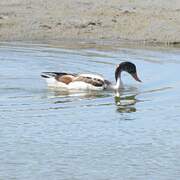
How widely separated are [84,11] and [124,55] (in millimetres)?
4253

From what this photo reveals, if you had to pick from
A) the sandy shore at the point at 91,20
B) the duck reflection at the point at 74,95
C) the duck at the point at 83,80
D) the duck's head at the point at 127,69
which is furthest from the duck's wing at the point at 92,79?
the sandy shore at the point at 91,20

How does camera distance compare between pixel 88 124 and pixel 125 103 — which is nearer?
pixel 88 124

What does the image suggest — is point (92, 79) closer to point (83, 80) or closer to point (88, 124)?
point (83, 80)

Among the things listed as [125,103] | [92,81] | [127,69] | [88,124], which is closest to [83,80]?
[92,81]

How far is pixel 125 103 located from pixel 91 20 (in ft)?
25.3

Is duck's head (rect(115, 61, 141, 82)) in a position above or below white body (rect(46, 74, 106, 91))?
above

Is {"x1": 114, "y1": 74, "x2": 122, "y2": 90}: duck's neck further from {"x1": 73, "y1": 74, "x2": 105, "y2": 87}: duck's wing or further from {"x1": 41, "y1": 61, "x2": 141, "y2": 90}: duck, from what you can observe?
{"x1": 73, "y1": 74, "x2": 105, "y2": 87}: duck's wing

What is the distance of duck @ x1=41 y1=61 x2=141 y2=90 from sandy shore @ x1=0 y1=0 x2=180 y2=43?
432 centimetres

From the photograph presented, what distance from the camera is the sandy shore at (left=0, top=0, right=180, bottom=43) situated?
18.7 meters

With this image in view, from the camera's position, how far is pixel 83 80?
44.2 ft

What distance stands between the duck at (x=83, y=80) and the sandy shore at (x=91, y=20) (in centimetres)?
432

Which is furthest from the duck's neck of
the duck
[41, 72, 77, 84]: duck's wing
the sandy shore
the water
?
the sandy shore

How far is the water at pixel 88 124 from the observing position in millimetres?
8922

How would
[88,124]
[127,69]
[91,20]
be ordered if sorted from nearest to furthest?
[88,124] < [127,69] < [91,20]
